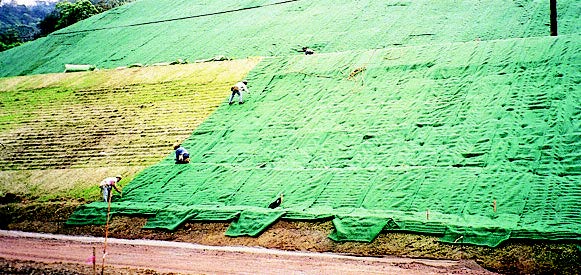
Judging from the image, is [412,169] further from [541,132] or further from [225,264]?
[225,264]

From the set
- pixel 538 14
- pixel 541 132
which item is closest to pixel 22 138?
pixel 541 132

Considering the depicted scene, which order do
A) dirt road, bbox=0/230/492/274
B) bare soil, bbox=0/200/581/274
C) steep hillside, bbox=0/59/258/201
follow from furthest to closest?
steep hillside, bbox=0/59/258/201
dirt road, bbox=0/230/492/274
bare soil, bbox=0/200/581/274

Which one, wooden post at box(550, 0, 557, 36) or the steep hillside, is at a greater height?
the steep hillside

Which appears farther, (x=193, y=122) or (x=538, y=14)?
(x=538, y=14)

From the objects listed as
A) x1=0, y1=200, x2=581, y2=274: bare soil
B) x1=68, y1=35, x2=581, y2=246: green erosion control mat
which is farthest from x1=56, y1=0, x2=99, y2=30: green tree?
x1=0, y1=200, x2=581, y2=274: bare soil

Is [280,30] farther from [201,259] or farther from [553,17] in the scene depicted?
[201,259]

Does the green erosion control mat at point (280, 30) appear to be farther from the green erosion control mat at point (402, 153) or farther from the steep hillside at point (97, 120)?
the green erosion control mat at point (402, 153)

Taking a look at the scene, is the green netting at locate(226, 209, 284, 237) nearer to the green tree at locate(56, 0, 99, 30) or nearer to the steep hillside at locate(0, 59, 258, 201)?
the steep hillside at locate(0, 59, 258, 201)

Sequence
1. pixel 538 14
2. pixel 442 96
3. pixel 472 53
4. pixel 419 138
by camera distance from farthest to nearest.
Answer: pixel 538 14
pixel 472 53
pixel 442 96
pixel 419 138
